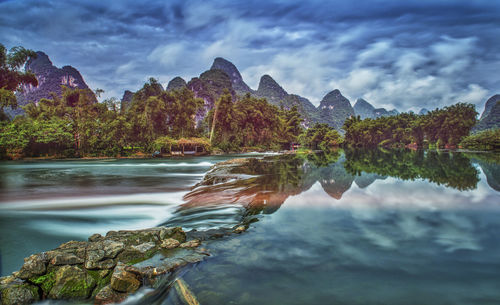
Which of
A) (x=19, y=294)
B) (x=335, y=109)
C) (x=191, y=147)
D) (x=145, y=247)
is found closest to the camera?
(x=19, y=294)

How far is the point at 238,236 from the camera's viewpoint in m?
3.73

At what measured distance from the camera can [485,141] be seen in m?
31.0

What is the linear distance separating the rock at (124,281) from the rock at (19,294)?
0.67 meters

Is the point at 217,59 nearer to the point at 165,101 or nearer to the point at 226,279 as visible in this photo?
the point at 165,101

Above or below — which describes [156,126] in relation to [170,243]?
above

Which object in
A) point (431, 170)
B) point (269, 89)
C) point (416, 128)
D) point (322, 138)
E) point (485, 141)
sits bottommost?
point (431, 170)

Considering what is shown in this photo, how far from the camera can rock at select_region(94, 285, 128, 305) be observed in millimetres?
2256

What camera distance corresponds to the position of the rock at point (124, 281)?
2.35m

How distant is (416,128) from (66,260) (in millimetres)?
56341

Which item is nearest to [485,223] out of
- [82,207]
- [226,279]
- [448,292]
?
[448,292]

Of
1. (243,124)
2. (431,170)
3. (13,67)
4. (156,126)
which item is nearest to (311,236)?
(431,170)

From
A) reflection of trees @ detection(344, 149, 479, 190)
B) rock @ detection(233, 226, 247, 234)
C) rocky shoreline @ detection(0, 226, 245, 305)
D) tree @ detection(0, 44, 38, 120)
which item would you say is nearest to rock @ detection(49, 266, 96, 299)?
rocky shoreline @ detection(0, 226, 245, 305)

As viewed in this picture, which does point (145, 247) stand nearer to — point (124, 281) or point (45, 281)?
point (124, 281)

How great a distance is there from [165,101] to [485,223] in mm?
33587
